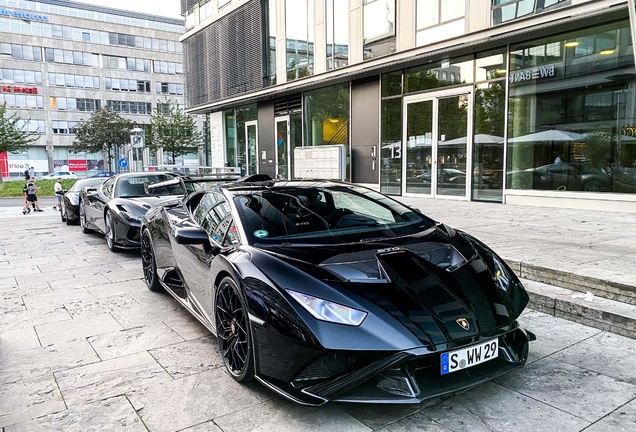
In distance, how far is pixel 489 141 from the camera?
1251cm

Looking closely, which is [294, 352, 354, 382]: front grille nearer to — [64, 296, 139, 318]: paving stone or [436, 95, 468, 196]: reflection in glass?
[64, 296, 139, 318]: paving stone

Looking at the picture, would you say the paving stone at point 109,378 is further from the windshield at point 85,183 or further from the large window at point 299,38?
the large window at point 299,38

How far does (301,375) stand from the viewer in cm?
266

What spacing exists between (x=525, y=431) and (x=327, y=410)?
43.9 inches

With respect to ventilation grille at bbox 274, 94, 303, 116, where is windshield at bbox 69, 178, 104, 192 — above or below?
below

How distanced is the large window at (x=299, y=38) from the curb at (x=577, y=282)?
1444 cm

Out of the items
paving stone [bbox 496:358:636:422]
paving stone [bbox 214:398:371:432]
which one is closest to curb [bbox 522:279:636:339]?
paving stone [bbox 496:358:636:422]

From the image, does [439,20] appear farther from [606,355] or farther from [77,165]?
[77,165]

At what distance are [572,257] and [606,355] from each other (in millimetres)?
2229

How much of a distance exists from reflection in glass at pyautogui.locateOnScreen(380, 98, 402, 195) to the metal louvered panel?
23.6ft

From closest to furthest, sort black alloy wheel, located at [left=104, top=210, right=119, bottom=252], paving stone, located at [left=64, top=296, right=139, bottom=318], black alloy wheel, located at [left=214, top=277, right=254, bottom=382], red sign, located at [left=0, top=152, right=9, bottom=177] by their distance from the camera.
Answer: black alloy wheel, located at [left=214, top=277, right=254, bottom=382] < paving stone, located at [left=64, top=296, right=139, bottom=318] < black alloy wheel, located at [left=104, top=210, right=119, bottom=252] < red sign, located at [left=0, top=152, right=9, bottom=177]

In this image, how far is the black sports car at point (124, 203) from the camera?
8.09 m

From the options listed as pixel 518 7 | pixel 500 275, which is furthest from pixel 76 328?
pixel 518 7

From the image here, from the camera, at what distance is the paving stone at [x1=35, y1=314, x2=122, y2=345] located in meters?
4.38
